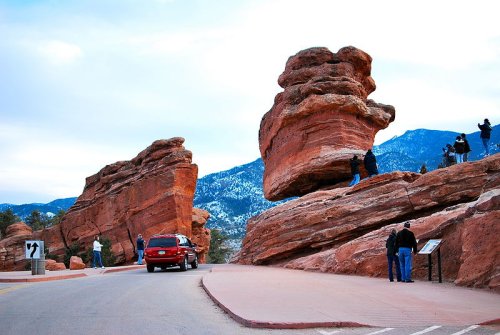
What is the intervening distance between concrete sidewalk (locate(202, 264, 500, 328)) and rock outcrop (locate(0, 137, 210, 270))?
115 feet

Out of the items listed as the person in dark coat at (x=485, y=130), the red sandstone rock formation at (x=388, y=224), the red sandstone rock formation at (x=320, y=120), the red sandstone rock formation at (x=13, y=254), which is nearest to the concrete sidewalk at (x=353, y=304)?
the red sandstone rock formation at (x=388, y=224)

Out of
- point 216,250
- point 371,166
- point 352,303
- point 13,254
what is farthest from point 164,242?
point 216,250

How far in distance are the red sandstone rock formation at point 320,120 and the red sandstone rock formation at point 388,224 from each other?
16.0ft

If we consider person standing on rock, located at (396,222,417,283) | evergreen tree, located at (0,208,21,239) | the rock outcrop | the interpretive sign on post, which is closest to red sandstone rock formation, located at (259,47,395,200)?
person standing on rock, located at (396,222,417,283)

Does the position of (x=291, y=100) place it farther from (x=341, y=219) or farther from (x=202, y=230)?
(x=202, y=230)

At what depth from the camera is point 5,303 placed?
1270 cm

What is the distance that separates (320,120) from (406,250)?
17583 millimetres

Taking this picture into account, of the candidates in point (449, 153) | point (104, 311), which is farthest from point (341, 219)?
point (104, 311)

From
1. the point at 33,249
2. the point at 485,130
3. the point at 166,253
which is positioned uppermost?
the point at 485,130

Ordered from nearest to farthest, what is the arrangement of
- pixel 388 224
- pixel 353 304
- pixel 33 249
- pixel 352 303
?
pixel 353 304
pixel 352 303
pixel 388 224
pixel 33 249

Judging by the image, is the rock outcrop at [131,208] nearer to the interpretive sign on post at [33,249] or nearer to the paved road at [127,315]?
the interpretive sign on post at [33,249]

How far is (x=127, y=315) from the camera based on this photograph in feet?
34.3

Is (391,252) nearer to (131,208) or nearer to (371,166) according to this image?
(371,166)

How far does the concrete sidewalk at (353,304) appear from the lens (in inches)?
362
